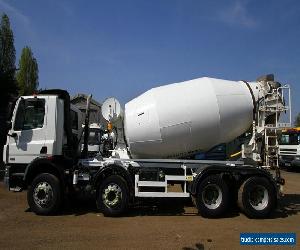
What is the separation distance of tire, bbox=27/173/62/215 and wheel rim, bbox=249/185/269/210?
16.3 ft

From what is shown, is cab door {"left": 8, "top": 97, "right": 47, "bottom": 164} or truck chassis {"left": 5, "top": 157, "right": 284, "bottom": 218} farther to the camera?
cab door {"left": 8, "top": 97, "right": 47, "bottom": 164}

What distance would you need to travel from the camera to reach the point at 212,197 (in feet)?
33.6

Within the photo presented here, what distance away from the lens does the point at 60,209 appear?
10641 mm

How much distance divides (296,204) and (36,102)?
8.27 m

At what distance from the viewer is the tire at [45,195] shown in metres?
9.98

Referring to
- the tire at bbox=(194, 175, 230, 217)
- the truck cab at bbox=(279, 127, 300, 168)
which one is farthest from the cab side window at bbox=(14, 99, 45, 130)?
the truck cab at bbox=(279, 127, 300, 168)

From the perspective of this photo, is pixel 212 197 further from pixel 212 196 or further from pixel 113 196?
pixel 113 196

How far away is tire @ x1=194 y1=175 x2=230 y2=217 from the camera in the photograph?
999cm

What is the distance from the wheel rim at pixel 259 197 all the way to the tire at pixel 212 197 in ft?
2.23

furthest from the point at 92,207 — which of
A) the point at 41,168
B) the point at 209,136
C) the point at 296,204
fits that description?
the point at 296,204

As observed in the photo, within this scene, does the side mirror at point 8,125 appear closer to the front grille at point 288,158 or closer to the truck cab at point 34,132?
the truck cab at point 34,132

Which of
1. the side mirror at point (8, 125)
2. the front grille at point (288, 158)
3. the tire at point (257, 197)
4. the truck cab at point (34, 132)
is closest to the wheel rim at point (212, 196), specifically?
the tire at point (257, 197)

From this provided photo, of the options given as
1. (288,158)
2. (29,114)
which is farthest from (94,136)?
(288,158)

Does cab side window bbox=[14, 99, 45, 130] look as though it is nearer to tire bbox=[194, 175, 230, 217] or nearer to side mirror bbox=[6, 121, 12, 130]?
side mirror bbox=[6, 121, 12, 130]
